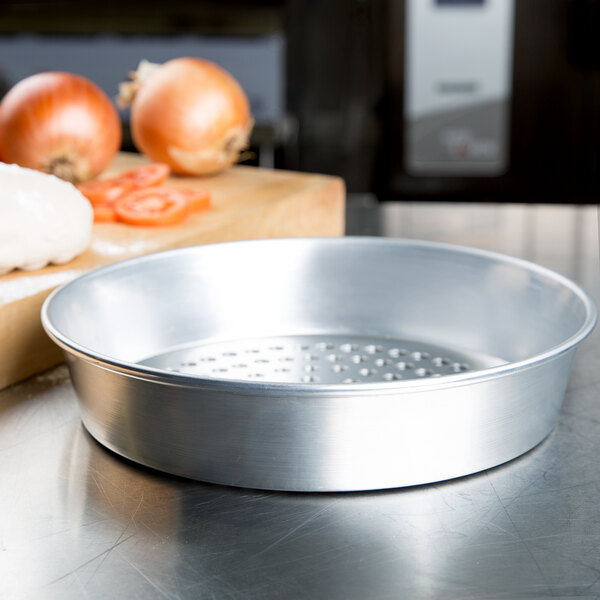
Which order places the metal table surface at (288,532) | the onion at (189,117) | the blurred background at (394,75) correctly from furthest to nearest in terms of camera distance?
the blurred background at (394,75)
the onion at (189,117)
the metal table surface at (288,532)

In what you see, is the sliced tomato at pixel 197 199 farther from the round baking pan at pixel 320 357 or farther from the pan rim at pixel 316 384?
the pan rim at pixel 316 384

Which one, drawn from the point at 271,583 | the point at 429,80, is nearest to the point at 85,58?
the point at 429,80

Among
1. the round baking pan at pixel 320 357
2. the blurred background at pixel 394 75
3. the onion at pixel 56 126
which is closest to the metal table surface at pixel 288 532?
the round baking pan at pixel 320 357

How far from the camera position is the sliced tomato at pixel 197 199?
79 cm

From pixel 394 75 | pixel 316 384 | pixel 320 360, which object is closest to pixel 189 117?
pixel 320 360

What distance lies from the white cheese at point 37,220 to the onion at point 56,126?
23cm

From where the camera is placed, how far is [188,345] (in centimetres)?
57

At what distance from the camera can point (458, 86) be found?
184 cm

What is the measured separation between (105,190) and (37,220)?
215 millimetres

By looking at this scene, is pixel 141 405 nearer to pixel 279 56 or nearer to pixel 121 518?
pixel 121 518

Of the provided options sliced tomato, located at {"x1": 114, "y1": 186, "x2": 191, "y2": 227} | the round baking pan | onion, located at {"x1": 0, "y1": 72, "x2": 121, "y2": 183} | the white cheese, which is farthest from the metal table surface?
onion, located at {"x1": 0, "y1": 72, "x2": 121, "y2": 183}

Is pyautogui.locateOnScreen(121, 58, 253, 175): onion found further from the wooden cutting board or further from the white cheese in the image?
the white cheese

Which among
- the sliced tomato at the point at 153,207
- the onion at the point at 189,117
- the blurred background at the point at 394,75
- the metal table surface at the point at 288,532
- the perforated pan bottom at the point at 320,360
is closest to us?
the metal table surface at the point at 288,532

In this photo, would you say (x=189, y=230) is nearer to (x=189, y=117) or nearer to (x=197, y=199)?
(x=197, y=199)
